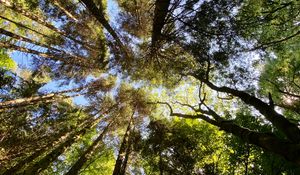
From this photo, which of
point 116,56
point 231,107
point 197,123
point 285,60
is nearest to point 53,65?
point 116,56

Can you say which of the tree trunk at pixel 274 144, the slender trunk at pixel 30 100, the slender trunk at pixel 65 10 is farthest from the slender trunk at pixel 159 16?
the slender trunk at pixel 30 100

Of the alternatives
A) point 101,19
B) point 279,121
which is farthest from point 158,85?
point 279,121

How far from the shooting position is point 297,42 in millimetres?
9984

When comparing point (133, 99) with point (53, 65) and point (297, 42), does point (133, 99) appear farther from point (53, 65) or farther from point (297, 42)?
point (297, 42)

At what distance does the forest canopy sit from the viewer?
9039 mm

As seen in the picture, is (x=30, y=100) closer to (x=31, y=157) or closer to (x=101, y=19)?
(x=31, y=157)

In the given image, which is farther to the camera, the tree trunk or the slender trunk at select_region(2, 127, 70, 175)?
the slender trunk at select_region(2, 127, 70, 175)

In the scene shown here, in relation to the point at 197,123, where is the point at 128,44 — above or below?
above

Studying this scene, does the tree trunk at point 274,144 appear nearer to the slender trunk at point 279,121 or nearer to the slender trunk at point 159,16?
the slender trunk at point 279,121

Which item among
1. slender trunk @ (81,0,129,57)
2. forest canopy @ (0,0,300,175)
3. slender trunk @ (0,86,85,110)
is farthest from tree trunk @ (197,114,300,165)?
slender trunk @ (0,86,85,110)

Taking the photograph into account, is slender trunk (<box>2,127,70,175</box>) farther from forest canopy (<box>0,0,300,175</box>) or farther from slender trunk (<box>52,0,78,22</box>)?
slender trunk (<box>52,0,78,22</box>)

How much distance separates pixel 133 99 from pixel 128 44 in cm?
434

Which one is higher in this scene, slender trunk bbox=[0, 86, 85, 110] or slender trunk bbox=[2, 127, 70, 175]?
slender trunk bbox=[0, 86, 85, 110]

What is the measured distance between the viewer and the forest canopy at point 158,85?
9039 mm
